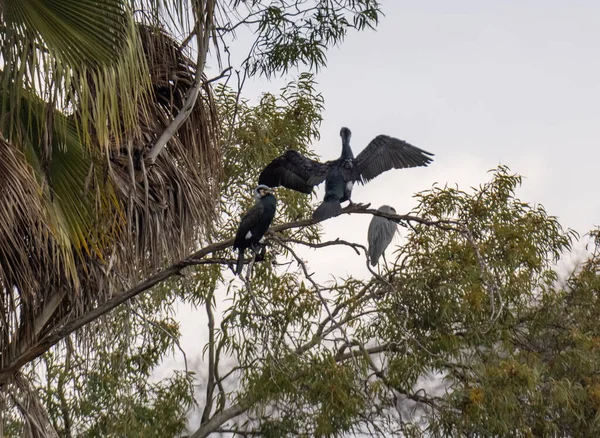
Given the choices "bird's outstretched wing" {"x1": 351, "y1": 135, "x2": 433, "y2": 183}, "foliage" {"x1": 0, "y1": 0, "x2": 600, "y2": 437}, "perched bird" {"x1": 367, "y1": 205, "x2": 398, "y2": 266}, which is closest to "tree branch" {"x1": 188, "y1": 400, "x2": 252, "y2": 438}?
"foliage" {"x1": 0, "y1": 0, "x2": 600, "y2": 437}

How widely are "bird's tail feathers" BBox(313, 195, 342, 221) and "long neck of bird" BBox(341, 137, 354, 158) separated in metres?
0.65

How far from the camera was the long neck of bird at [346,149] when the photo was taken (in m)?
6.80

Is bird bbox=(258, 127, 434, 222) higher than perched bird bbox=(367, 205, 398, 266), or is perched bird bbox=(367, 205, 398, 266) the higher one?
perched bird bbox=(367, 205, 398, 266)

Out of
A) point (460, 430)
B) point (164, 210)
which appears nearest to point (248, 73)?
point (164, 210)

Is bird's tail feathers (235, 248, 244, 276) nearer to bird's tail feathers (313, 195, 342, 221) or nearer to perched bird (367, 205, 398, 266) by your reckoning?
bird's tail feathers (313, 195, 342, 221)

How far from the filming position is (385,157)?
6.50 metres

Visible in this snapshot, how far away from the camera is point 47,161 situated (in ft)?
15.7

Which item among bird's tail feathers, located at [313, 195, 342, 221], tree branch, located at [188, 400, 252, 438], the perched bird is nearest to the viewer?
bird's tail feathers, located at [313, 195, 342, 221]

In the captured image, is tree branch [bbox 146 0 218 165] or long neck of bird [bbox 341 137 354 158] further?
long neck of bird [bbox 341 137 354 158]

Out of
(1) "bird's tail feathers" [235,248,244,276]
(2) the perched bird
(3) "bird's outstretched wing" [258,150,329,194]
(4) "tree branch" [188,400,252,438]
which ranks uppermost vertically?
(2) the perched bird

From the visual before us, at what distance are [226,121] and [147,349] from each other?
2475 millimetres

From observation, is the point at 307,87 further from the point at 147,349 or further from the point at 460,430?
the point at 460,430

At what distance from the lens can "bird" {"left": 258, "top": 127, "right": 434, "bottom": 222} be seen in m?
6.39

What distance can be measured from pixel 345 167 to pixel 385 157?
27cm
